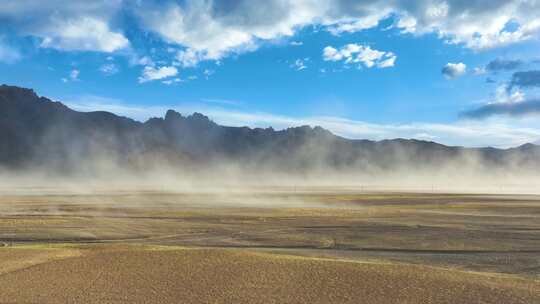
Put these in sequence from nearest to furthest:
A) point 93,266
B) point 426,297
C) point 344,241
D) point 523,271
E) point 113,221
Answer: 1. point 426,297
2. point 93,266
3. point 523,271
4. point 344,241
5. point 113,221

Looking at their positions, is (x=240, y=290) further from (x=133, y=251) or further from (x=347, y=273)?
(x=133, y=251)

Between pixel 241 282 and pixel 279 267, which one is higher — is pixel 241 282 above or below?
below

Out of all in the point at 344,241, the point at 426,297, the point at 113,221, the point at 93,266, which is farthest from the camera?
the point at 113,221

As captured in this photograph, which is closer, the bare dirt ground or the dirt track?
the dirt track

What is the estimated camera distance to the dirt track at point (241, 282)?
14430mm

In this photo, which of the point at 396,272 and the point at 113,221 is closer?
the point at 396,272

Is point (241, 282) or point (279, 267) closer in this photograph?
point (241, 282)

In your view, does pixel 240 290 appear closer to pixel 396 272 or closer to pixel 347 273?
pixel 347 273

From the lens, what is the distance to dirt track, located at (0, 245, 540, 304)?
1443 centimetres

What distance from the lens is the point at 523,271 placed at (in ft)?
68.3

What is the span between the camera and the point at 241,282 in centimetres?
1600

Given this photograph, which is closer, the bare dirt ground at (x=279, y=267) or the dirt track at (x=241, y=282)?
the dirt track at (x=241, y=282)

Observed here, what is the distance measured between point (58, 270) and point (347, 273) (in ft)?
31.6

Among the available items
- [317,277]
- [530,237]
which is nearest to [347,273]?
[317,277]
